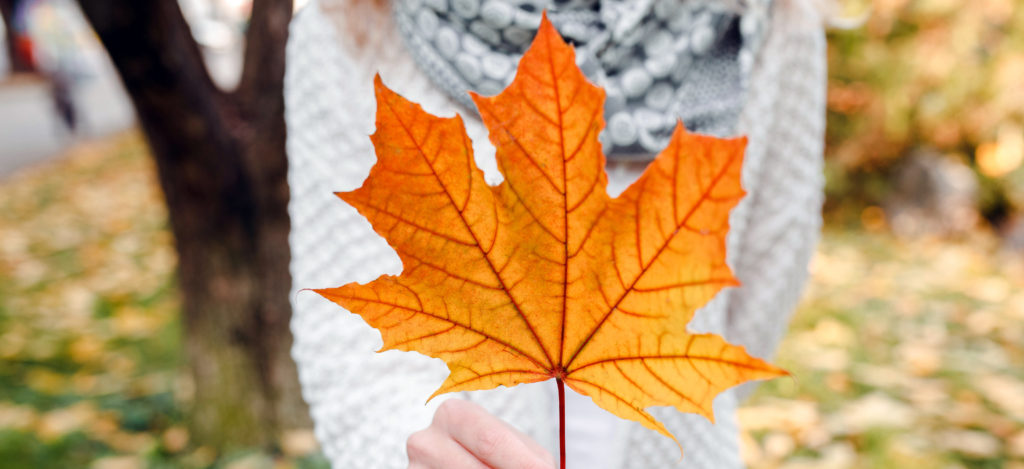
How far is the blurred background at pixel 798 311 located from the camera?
208cm

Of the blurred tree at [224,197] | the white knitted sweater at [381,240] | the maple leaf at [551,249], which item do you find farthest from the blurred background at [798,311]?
the maple leaf at [551,249]

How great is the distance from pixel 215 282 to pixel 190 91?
620 millimetres

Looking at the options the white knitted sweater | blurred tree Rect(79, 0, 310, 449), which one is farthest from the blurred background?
the white knitted sweater

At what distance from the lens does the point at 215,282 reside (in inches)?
86.5

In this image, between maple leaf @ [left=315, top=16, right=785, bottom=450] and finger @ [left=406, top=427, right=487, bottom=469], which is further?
→ finger @ [left=406, top=427, right=487, bottom=469]

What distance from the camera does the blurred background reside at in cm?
208

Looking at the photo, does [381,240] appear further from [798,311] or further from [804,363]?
[798,311]

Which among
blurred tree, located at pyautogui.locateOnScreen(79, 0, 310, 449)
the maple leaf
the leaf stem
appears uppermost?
blurred tree, located at pyautogui.locateOnScreen(79, 0, 310, 449)

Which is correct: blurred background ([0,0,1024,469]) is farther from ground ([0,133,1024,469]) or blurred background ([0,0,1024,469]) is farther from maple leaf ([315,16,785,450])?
maple leaf ([315,16,785,450])

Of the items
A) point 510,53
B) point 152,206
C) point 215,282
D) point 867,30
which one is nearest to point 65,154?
point 152,206

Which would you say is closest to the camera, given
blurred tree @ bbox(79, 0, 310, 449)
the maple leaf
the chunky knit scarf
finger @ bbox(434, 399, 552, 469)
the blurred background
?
the maple leaf

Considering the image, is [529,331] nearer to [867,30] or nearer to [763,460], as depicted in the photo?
[763,460]

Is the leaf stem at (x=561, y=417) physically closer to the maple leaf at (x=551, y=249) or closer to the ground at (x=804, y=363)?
the maple leaf at (x=551, y=249)

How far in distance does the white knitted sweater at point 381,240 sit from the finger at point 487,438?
0.62 ft
